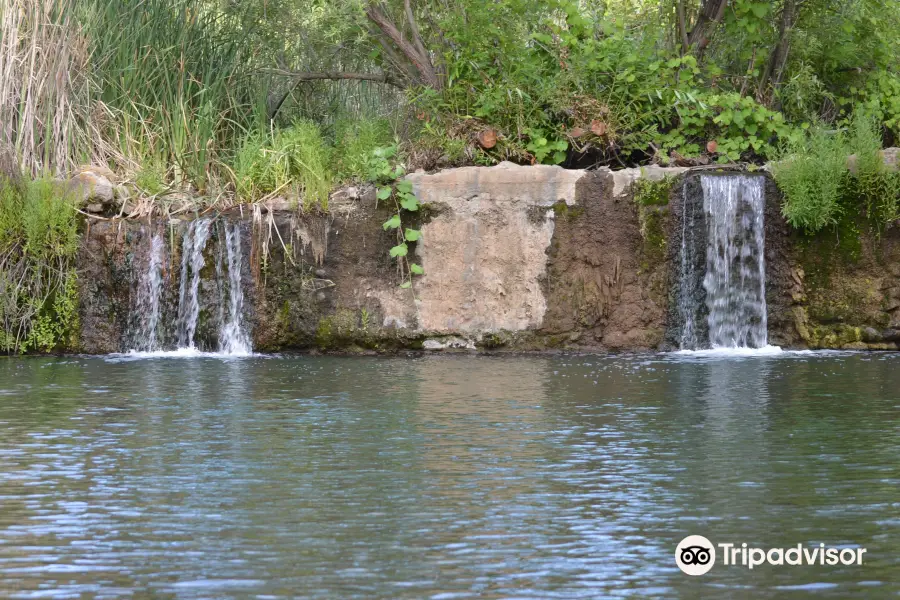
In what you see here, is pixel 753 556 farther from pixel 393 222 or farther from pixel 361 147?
pixel 361 147

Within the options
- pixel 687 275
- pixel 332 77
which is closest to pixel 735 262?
pixel 687 275

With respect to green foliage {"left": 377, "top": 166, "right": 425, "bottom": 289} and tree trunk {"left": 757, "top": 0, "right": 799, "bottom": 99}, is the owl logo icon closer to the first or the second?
green foliage {"left": 377, "top": 166, "right": 425, "bottom": 289}

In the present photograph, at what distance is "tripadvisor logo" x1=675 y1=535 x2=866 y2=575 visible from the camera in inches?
185

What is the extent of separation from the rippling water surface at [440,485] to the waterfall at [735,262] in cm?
274

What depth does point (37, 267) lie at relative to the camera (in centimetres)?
1284

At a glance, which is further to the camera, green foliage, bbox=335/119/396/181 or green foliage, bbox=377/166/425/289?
green foliage, bbox=335/119/396/181

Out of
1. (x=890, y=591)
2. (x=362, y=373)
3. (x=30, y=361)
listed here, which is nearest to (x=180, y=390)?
(x=362, y=373)

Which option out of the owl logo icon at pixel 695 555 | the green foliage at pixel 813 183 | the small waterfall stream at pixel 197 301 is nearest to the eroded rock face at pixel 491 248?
the small waterfall stream at pixel 197 301

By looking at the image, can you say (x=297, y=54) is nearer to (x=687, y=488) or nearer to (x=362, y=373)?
(x=362, y=373)

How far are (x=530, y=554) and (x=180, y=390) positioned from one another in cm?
525

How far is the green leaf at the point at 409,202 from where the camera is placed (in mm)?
12969

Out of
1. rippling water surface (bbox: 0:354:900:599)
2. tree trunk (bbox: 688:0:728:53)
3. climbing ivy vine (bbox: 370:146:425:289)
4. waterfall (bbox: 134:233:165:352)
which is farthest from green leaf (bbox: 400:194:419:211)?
tree trunk (bbox: 688:0:728:53)

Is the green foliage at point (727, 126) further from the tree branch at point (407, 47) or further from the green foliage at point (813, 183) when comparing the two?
the tree branch at point (407, 47)

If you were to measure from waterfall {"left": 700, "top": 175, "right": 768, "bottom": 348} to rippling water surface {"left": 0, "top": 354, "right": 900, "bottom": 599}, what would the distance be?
2.74 m
